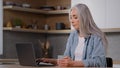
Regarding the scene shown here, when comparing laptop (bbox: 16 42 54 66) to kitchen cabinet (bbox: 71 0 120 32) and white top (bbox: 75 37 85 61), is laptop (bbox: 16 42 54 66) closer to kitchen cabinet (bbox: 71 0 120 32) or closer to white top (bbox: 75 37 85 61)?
white top (bbox: 75 37 85 61)

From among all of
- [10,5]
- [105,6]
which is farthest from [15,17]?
[105,6]

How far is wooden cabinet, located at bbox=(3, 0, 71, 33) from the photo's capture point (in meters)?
5.13

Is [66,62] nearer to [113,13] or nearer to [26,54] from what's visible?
[26,54]

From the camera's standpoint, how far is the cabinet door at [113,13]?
4641 millimetres

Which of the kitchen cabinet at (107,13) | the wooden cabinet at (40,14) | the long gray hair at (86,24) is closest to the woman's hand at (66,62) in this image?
the long gray hair at (86,24)

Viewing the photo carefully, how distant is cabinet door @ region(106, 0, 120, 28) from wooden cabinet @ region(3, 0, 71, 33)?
33.4 inches

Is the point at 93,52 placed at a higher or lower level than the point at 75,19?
lower

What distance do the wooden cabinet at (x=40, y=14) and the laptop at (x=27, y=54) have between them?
2.54 metres

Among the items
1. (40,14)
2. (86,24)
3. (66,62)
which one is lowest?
(66,62)

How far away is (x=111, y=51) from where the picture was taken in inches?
194

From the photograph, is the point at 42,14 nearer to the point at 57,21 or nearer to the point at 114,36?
the point at 57,21

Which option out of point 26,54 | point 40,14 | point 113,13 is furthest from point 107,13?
point 26,54

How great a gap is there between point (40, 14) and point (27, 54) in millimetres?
3392

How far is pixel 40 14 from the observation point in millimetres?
5770
